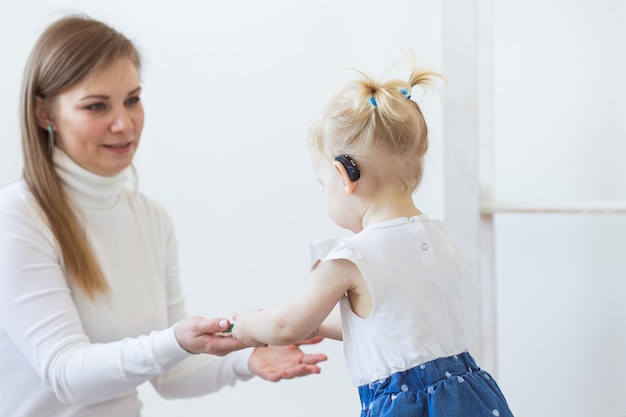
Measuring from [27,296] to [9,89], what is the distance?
1.28 m

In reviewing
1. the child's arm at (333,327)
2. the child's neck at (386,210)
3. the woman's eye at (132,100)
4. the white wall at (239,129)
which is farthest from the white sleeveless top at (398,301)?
the white wall at (239,129)

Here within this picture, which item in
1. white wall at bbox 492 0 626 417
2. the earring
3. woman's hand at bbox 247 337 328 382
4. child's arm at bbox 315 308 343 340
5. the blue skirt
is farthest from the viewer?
white wall at bbox 492 0 626 417

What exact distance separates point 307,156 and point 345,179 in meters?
1.23

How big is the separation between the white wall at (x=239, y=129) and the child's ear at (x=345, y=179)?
46.1 inches

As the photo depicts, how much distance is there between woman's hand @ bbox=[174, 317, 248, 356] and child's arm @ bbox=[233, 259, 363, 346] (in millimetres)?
187

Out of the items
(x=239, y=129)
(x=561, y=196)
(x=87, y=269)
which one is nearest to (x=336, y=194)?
(x=87, y=269)

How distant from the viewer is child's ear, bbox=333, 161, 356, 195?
1327 mm

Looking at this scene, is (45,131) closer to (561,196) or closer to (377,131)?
(377,131)

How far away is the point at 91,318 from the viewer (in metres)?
1.78

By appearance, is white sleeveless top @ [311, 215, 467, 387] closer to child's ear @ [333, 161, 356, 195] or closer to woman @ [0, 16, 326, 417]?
child's ear @ [333, 161, 356, 195]

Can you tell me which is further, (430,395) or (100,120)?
(100,120)

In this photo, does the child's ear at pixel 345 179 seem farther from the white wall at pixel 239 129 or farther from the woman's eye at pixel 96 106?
the white wall at pixel 239 129

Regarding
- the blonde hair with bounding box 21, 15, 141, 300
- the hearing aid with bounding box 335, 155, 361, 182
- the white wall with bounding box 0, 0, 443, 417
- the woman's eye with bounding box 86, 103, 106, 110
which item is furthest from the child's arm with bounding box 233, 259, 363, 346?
the white wall with bounding box 0, 0, 443, 417

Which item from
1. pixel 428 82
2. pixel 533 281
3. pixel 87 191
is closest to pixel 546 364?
pixel 533 281
